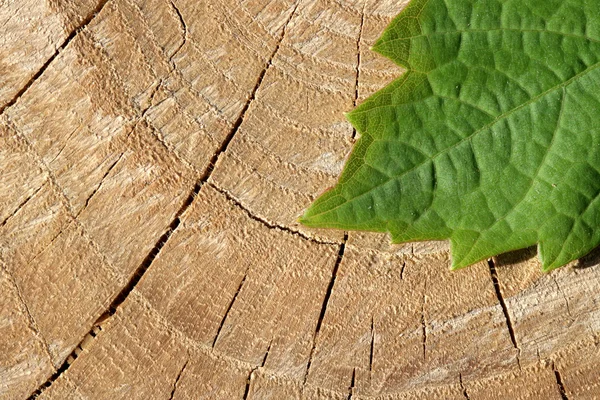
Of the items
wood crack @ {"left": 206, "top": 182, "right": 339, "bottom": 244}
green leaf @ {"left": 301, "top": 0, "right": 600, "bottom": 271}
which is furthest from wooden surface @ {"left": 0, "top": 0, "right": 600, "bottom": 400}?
green leaf @ {"left": 301, "top": 0, "right": 600, "bottom": 271}

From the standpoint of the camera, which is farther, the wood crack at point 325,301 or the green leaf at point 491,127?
the wood crack at point 325,301

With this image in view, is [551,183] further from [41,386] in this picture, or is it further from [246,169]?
[41,386]

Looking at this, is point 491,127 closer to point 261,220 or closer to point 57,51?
point 261,220

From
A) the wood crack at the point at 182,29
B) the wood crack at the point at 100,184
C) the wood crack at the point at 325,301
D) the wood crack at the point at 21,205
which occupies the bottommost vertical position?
the wood crack at the point at 325,301

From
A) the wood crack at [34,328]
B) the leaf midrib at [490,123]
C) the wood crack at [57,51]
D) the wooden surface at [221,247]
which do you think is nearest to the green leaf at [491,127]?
the leaf midrib at [490,123]

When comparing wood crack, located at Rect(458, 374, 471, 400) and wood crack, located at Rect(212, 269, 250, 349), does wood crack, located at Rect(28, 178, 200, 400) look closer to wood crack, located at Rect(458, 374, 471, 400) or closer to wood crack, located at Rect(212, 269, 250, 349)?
wood crack, located at Rect(212, 269, 250, 349)

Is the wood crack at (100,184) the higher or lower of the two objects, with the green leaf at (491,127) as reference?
higher

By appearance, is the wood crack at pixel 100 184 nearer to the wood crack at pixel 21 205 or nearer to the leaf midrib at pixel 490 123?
the wood crack at pixel 21 205

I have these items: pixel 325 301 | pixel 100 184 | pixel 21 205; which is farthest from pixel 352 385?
pixel 21 205
